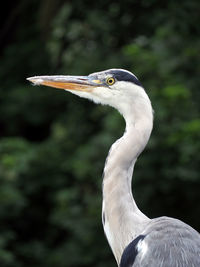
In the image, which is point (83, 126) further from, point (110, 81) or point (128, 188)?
point (128, 188)

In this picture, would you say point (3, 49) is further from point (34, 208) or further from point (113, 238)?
point (113, 238)

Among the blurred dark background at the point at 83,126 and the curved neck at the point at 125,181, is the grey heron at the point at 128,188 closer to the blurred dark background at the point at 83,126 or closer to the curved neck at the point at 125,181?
the curved neck at the point at 125,181

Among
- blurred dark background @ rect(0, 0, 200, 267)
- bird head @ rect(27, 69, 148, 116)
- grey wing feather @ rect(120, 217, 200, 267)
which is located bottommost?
blurred dark background @ rect(0, 0, 200, 267)

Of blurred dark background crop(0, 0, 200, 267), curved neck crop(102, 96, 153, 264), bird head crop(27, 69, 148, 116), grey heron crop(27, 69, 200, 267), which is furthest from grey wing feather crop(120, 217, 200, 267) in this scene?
blurred dark background crop(0, 0, 200, 267)

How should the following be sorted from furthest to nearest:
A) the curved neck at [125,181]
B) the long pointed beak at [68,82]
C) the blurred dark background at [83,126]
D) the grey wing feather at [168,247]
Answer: the blurred dark background at [83,126], the long pointed beak at [68,82], the curved neck at [125,181], the grey wing feather at [168,247]

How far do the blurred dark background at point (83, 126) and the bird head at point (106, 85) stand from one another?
2.45 m

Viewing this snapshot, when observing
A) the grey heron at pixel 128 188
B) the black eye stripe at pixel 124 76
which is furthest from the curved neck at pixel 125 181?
the black eye stripe at pixel 124 76

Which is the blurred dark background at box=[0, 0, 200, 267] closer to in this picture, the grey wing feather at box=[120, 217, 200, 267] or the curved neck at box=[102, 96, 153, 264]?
the curved neck at box=[102, 96, 153, 264]

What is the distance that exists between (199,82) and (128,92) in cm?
331

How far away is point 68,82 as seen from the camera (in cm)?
325

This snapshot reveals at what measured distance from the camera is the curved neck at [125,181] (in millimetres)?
3109

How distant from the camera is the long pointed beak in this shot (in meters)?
3.21

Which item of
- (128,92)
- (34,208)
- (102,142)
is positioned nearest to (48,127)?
(34,208)

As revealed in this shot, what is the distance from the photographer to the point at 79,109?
7230 millimetres
